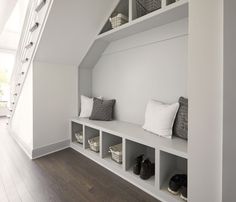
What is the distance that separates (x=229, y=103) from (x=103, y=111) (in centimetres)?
174

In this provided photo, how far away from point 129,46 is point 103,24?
48 centimetres

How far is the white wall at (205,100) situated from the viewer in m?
0.86

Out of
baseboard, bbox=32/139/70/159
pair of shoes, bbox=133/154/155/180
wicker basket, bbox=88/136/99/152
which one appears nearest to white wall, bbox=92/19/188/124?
wicker basket, bbox=88/136/99/152

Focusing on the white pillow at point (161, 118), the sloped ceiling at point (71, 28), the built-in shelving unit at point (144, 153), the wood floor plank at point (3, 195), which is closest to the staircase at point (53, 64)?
the sloped ceiling at point (71, 28)

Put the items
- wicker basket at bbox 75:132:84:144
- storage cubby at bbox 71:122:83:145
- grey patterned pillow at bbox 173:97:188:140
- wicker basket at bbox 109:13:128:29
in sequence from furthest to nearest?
storage cubby at bbox 71:122:83:145 < wicker basket at bbox 75:132:84:144 < wicker basket at bbox 109:13:128:29 < grey patterned pillow at bbox 173:97:188:140

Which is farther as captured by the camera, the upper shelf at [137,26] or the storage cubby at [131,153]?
the storage cubby at [131,153]

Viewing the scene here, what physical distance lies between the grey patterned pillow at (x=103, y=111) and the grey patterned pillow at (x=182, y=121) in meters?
1.07

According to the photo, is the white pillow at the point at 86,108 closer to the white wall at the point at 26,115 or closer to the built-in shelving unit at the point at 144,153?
the built-in shelving unit at the point at 144,153

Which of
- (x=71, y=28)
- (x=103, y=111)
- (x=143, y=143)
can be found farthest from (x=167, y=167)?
(x=71, y=28)

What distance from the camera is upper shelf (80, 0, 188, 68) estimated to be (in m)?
1.51

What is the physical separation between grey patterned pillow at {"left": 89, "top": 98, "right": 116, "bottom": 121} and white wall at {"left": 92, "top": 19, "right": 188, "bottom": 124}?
0.42 ft

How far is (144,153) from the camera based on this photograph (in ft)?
6.45

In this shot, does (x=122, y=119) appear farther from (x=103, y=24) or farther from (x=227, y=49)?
(x=227, y=49)

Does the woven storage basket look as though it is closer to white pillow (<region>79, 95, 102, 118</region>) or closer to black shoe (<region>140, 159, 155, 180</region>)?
white pillow (<region>79, 95, 102, 118</region>)
